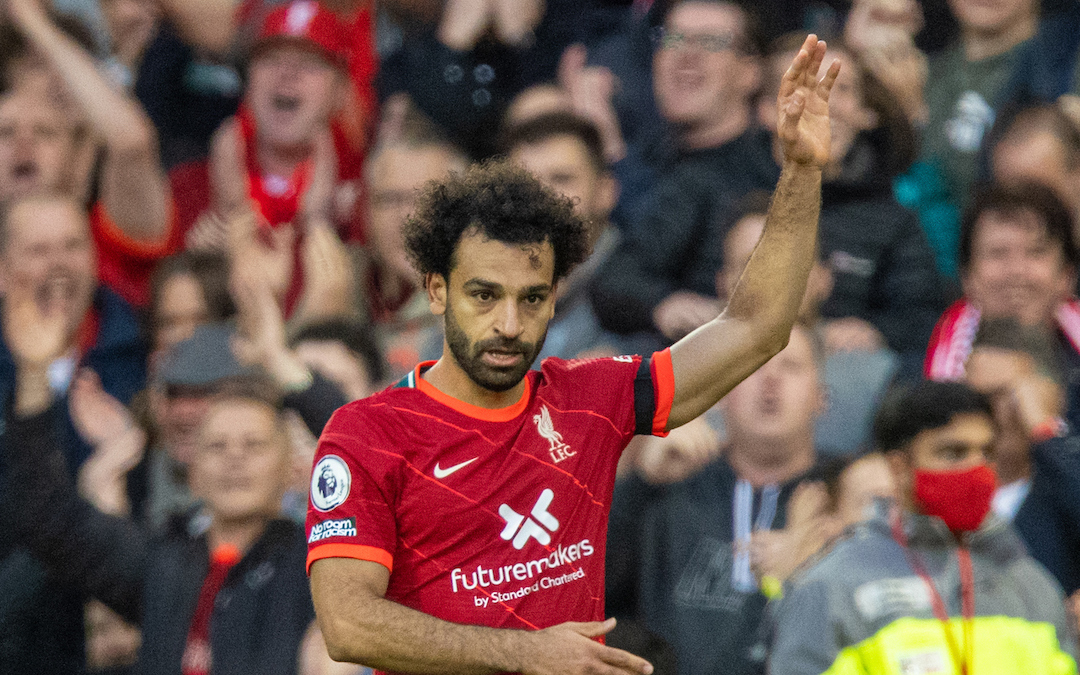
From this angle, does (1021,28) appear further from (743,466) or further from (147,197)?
(147,197)

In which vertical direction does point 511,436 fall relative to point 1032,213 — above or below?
above

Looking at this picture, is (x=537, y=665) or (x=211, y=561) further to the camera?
(x=211, y=561)

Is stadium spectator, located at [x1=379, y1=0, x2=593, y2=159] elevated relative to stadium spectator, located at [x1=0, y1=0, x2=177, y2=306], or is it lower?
elevated

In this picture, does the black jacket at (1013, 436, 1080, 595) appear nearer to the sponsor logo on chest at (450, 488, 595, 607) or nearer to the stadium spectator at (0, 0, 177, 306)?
the sponsor logo on chest at (450, 488, 595, 607)

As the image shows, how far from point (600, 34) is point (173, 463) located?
289cm

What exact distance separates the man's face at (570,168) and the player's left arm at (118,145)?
5.79ft

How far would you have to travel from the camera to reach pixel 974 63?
574 centimetres

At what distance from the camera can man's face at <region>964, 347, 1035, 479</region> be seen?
186 inches

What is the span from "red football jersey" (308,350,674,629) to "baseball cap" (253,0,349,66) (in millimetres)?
3793

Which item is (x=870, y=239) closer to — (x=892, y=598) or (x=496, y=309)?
(x=892, y=598)

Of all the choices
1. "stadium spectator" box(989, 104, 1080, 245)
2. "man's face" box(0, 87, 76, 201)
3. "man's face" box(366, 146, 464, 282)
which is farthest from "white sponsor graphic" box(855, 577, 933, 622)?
"man's face" box(0, 87, 76, 201)

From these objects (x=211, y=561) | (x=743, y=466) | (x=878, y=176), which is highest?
(x=878, y=176)

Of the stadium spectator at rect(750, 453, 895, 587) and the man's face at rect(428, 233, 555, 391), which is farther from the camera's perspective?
the stadium spectator at rect(750, 453, 895, 587)

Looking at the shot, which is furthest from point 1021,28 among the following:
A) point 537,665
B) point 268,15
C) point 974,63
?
point 537,665
